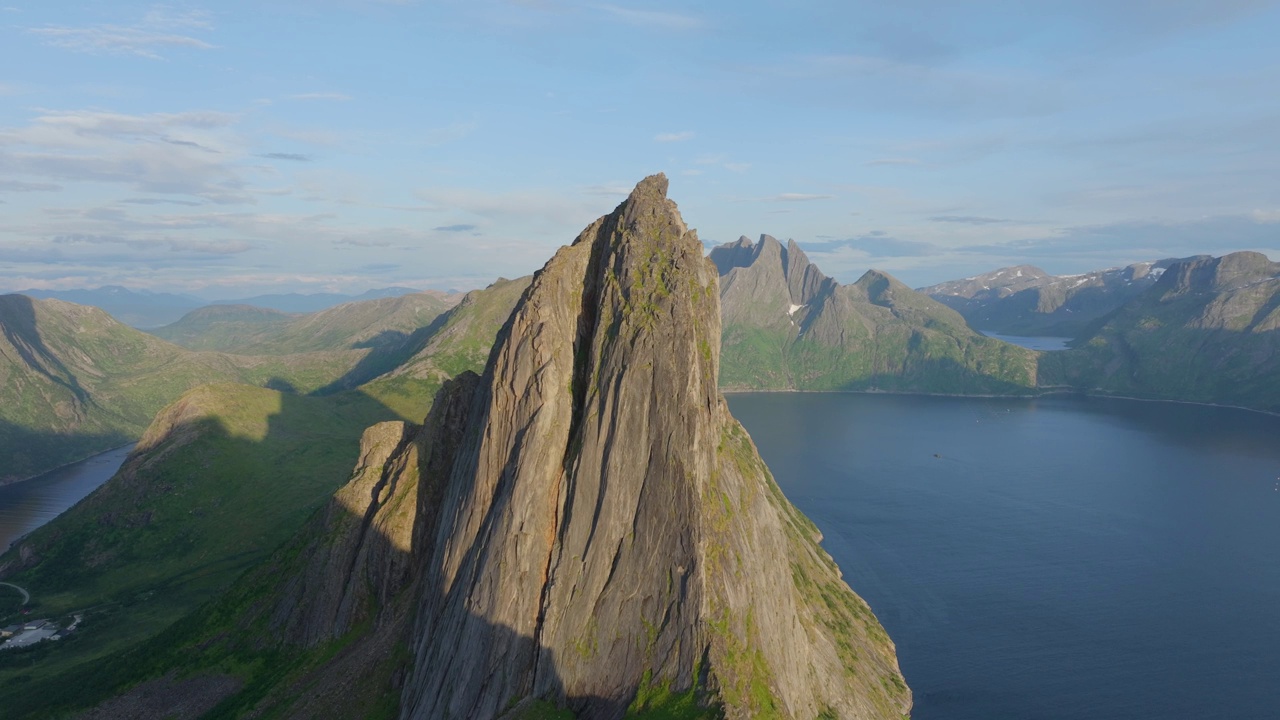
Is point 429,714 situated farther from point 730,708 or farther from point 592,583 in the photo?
point 730,708

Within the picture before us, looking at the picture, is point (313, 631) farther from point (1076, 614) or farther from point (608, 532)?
point (1076, 614)

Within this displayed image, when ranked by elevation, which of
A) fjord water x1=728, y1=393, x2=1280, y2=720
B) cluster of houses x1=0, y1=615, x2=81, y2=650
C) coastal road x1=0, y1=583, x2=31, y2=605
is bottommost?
fjord water x1=728, y1=393, x2=1280, y2=720

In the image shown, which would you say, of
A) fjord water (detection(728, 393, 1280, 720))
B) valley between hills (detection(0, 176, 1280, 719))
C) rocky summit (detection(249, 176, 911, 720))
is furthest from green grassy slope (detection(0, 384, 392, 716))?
fjord water (detection(728, 393, 1280, 720))

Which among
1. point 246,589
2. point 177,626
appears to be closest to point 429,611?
point 246,589

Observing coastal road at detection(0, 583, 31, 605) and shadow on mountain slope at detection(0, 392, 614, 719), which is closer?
shadow on mountain slope at detection(0, 392, 614, 719)

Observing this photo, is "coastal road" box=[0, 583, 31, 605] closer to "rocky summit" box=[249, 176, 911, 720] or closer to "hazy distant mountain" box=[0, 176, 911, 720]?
"hazy distant mountain" box=[0, 176, 911, 720]

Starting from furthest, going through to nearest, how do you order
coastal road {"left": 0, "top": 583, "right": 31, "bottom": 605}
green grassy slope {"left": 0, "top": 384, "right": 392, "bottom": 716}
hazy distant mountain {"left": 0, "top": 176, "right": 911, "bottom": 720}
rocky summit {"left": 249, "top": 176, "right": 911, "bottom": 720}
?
coastal road {"left": 0, "top": 583, "right": 31, "bottom": 605} → green grassy slope {"left": 0, "top": 384, "right": 392, "bottom": 716} → hazy distant mountain {"left": 0, "top": 176, "right": 911, "bottom": 720} → rocky summit {"left": 249, "top": 176, "right": 911, "bottom": 720}
